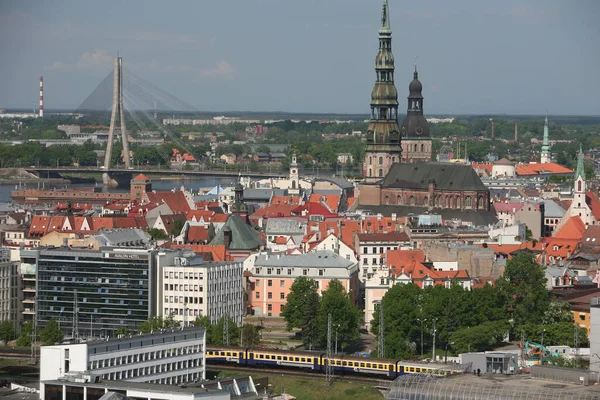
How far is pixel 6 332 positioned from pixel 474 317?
1347 centimetres

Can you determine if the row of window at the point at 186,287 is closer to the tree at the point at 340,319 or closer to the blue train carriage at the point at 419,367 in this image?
the tree at the point at 340,319

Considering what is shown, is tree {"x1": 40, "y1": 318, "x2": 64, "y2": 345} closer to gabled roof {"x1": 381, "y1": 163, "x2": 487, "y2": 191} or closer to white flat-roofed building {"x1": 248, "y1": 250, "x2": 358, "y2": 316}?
white flat-roofed building {"x1": 248, "y1": 250, "x2": 358, "y2": 316}

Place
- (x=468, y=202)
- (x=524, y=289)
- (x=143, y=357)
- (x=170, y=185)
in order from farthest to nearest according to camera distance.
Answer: (x=170, y=185), (x=468, y=202), (x=524, y=289), (x=143, y=357)

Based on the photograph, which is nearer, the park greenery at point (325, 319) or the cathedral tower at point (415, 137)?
the park greenery at point (325, 319)

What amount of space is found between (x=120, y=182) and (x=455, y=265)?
7738 cm

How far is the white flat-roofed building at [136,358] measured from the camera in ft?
136

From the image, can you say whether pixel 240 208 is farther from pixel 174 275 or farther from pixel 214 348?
pixel 214 348

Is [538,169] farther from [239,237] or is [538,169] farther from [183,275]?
[183,275]

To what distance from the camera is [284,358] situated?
47.6 metres

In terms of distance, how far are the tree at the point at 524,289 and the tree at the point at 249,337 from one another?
7391 mm

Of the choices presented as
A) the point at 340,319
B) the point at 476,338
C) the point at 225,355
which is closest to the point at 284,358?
the point at 225,355

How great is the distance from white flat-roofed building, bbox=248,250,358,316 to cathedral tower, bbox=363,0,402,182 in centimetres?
2881

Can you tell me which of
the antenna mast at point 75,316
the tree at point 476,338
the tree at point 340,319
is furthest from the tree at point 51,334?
the tree at point 476,338

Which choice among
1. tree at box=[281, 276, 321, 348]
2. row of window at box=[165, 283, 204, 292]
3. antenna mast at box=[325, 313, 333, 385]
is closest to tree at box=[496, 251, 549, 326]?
tree at box=[281, 276, 321, 348]
